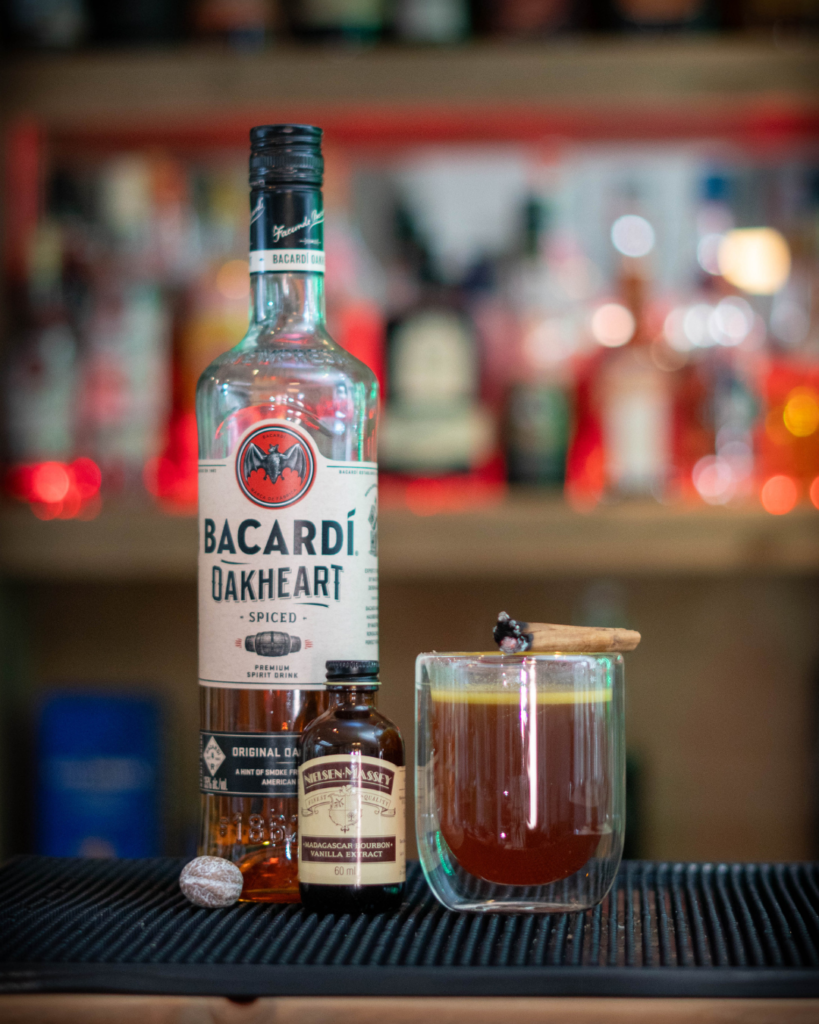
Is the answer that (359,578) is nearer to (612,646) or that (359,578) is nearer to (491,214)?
(612,646)

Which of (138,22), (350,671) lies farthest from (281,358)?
(138,22)

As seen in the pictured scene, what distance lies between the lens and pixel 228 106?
4.60ft

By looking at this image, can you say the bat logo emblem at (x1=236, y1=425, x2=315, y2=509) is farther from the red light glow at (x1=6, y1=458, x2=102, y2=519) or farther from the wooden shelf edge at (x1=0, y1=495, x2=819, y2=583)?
the red light glow at (x1=6, y1=458, x2=102, y2=519)

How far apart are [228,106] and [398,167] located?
12.7 inches

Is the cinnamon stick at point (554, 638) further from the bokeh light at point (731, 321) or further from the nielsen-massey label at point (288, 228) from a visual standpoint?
the bokeh light at point (731, 321)

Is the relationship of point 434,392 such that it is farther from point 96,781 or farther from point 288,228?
point 288,228

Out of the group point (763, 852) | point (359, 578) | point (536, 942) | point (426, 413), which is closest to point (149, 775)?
point (426, 413)

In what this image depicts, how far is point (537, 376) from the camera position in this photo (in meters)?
1.49

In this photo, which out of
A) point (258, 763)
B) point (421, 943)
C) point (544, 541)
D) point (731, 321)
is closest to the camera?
point (421, 943)

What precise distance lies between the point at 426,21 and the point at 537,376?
0.42m

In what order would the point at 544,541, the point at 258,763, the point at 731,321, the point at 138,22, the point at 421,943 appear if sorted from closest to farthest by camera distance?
1. the point at 421,943
2. the point at 258,763
3. the point at 544,541
4. the point at 138,22
5. the point at 731,321

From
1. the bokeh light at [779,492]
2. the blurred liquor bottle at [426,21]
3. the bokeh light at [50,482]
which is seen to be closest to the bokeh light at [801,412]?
the bokeh light at [779,492]

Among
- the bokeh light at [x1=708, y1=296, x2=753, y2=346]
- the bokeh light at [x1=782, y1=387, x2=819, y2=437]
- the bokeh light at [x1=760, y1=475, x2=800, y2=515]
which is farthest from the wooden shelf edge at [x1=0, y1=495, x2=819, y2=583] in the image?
the bokeh light at [x1=708, y1=296, x2=753, y2=346]

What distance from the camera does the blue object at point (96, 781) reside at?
1.49 metres
